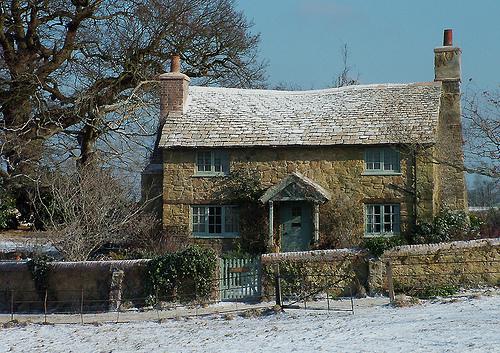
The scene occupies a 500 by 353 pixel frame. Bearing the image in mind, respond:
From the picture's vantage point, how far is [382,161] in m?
32.6

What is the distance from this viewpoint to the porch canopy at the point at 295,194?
31.8m

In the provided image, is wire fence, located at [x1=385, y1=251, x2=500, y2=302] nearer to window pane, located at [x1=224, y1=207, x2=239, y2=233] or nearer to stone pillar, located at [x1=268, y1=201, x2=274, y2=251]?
stone pillar, located at [x1=268, y1=201, x2=274, y2=251]

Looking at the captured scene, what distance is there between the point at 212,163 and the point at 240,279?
8.81 m

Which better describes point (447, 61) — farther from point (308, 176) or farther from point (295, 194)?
point (295, 194)

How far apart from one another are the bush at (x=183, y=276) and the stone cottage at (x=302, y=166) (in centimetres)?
691

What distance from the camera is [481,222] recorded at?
35.6 meters

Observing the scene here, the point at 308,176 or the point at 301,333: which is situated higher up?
the point at 308,176

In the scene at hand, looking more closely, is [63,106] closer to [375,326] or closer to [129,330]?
[129,330]

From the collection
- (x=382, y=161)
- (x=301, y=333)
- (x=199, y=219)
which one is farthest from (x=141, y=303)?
(x=382, y=161)

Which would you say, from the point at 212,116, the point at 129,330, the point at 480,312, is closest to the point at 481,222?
the point at 212,116

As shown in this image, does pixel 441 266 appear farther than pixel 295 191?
No

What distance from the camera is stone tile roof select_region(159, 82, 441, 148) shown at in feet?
Answer: 107

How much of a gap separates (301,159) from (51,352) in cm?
1582

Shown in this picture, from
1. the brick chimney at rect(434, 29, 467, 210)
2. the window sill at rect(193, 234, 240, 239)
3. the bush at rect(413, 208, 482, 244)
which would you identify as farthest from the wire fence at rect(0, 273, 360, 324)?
the brick chimney at rect(434, 29, 467, 210)
